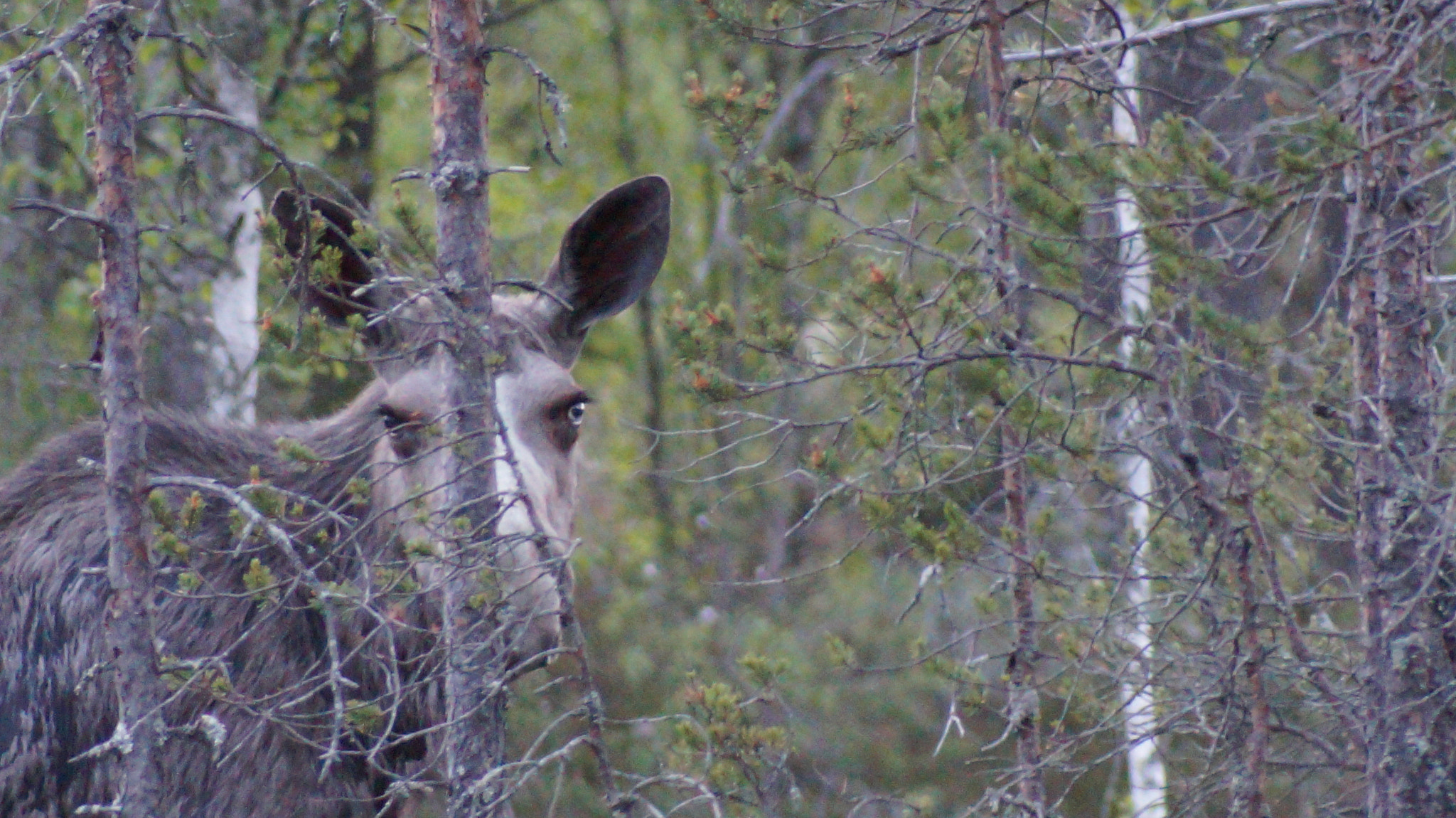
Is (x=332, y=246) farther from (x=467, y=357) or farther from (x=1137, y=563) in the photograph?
(x=1137, y=563)

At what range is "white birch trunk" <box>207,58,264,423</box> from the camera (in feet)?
28.7

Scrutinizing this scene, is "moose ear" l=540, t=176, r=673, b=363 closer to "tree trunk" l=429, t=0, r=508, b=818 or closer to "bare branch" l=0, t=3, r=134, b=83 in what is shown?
"tree trunk" l=429, t=0, r=508, b=818

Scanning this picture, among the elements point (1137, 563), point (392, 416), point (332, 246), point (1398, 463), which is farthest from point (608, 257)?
point (1398, 463)

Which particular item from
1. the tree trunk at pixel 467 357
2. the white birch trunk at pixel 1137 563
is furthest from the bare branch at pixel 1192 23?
the tree trunk at pixel 467 357

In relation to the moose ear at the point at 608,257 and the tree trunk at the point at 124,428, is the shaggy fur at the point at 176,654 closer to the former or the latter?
the moose ear at the point at 608,257

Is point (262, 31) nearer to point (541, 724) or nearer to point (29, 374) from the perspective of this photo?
point (29, 374)

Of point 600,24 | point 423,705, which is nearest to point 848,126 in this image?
point 423,705

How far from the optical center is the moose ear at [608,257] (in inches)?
221

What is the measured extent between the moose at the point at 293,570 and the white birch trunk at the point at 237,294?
118 inches

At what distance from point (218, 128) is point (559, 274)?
379 centimetres

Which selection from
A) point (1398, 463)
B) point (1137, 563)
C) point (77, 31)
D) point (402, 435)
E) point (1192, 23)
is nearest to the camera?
point (77, 31)

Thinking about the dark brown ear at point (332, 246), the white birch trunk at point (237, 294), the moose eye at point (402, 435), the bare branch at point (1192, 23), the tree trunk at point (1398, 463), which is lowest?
the tree trunk at point (1398, 463)

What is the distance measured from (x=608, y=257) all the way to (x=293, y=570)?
177cm

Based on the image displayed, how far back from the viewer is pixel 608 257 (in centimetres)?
585
